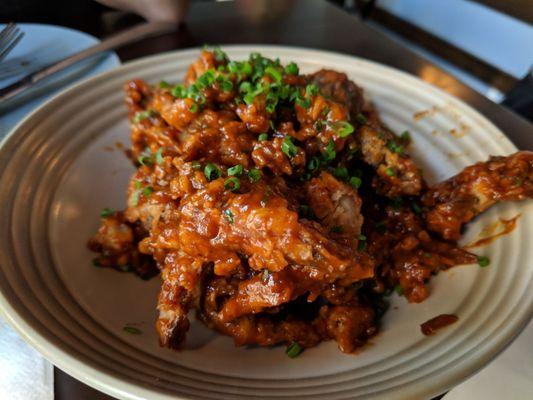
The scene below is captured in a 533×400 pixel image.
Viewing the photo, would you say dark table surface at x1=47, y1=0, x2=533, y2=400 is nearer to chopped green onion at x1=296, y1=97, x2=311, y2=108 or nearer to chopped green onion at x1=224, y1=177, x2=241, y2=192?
chopped green onion at x1=296, y1=97, x2=311, y2=108

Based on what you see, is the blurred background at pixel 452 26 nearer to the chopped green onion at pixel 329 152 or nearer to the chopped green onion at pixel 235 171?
the chopped green onion at pixel 329 152

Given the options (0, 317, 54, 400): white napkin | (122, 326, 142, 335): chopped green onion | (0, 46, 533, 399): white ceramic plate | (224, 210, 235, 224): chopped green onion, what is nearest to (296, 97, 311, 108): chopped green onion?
(224, 210, 235, 224): chopped green onion

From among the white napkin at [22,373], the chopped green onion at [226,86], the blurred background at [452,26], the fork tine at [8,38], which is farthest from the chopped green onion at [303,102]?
the fork tine at [8,38]

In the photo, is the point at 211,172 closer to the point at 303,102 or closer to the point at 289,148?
the point at 289,148

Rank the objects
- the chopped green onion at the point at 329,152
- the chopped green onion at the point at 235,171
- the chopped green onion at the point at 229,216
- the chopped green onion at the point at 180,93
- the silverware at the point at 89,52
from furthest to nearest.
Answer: the silverware at the point at 89,52 < the chopped green onion at the point at 180,93 < the chopped green onion at the point at 329,152 < the chopped green onion at the point at 235,171 < the chopped green onion at the point at 229,216

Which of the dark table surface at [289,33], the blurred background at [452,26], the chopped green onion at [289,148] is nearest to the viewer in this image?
the chopped green onion at [289,148]

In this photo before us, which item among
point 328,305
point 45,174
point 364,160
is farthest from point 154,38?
point 328,305

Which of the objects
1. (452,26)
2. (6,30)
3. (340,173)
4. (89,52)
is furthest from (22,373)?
(452,26)
